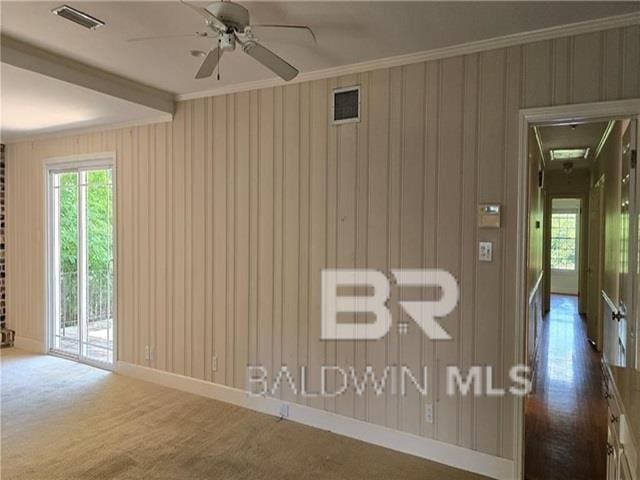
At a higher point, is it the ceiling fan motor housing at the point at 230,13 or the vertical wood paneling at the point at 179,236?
the ceiling fan motor housing at the point at 230,13

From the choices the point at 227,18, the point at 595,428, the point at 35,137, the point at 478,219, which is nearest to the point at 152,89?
the point at 227,18

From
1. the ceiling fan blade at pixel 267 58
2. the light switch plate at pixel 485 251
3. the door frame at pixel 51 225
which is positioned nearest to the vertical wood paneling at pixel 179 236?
the door frame at pixel 51 225

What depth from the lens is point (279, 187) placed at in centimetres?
353

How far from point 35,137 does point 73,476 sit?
4208 millimetres

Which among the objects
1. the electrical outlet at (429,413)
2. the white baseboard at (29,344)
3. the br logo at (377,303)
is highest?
the br logo at (377,303)

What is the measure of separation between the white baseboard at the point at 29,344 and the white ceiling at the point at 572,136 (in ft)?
20.4

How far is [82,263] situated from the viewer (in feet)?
16.3

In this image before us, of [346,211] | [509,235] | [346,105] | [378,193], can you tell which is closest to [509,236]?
[509,235]

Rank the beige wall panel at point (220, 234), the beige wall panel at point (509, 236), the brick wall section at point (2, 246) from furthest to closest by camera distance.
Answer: the brick wall section at point (2, 246) → the beige wall panel at point (220, 234) → the beige wall panel at point (509, 236)

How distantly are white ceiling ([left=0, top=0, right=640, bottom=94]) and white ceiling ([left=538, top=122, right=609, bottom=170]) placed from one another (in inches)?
78.7

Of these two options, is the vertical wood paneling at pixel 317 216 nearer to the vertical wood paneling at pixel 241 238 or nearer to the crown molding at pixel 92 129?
the vertical wood paneling at pixel 241 238

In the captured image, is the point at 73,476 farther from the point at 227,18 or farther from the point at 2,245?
the point at 2,245

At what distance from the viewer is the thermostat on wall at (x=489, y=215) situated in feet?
8.98

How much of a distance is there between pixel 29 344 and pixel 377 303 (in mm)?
4759
